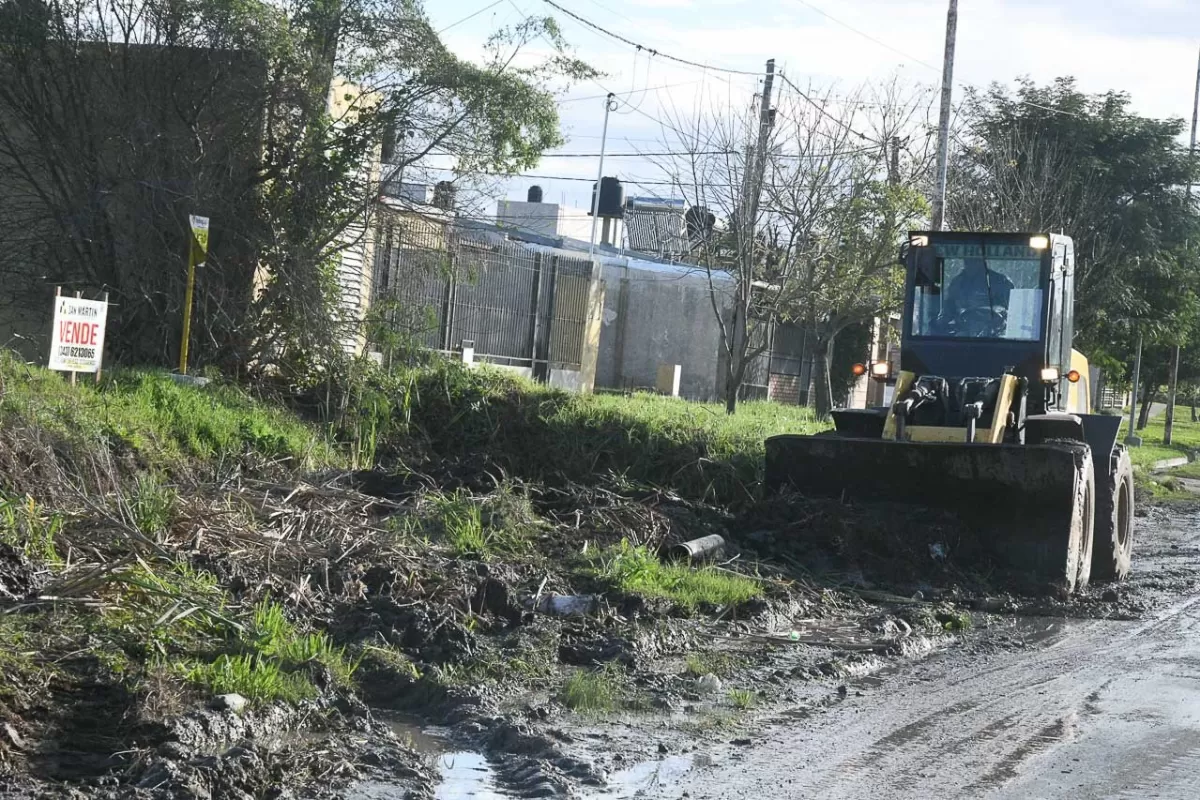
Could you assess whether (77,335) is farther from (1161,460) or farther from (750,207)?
(1161,460)

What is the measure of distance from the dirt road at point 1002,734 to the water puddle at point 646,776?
66 millimetres

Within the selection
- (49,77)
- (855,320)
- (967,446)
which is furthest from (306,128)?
(855,320)

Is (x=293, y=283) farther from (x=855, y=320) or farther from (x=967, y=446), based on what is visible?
(x=855, y=320)

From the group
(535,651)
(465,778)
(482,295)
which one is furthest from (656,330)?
(465,778)

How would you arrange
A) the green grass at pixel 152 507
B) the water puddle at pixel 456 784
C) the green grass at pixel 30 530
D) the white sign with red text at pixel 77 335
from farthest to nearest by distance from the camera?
the white sign with red text at pixel 77 335
the green grass at pixel 152 507
the green grass at pixel 30 530
the water puddle at pixel 456 784

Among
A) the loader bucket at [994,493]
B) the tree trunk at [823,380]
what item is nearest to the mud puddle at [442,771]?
the loader bucket at [994,493]

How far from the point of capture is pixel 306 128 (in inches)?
615

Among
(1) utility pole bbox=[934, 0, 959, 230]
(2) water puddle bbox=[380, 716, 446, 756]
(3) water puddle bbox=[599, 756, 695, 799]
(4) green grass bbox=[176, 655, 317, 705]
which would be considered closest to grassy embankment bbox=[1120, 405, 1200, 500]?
(1) utility pole bbox=[934, 0, 959, 230]

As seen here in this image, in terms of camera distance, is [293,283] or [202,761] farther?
[293,283]

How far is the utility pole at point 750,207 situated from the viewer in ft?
73.1

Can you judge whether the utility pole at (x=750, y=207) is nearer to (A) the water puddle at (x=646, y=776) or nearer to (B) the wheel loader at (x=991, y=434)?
(B) the wheel loader at (x=991, y=434)

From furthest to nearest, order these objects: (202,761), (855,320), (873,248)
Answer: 1. (855,320)
2. (873,248)
3. (202,761)

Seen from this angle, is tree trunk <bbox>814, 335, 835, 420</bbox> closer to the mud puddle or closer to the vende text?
the vende text

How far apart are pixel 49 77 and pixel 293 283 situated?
139 inches
